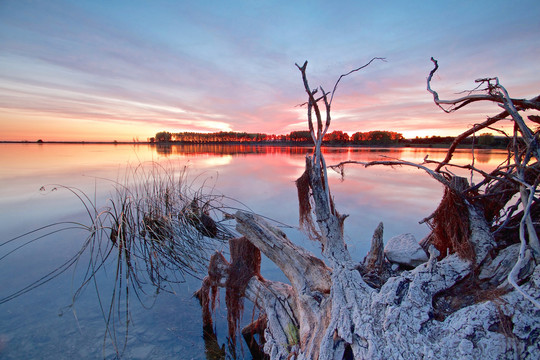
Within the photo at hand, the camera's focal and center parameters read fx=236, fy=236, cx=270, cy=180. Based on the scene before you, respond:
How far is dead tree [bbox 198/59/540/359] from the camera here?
1.33 metres

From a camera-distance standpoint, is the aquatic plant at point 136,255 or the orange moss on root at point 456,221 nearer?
the orange moss on root at point 456,221

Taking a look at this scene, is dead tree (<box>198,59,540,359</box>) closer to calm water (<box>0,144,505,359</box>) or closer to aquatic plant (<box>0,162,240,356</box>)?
calm water (<box>0,144,505,359</box>)

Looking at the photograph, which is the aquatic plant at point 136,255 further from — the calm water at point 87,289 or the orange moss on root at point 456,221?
the orange moss on root at point 456,221

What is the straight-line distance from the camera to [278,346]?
1996 mm

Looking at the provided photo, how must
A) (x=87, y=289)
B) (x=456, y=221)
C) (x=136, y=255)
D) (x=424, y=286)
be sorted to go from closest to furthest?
(x=424, y=286), (x=456, y=221), (x=87, y=289), (x=136, y=255)

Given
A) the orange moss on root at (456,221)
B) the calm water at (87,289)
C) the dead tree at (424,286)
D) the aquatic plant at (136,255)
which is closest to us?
the dead tree at (424,286)

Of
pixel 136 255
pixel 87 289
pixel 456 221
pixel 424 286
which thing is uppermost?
pixel 456 221

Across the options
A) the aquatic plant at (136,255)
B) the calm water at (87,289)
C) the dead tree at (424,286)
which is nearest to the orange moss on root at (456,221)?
the dead tree at (424,286)

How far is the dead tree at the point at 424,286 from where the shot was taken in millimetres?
1333

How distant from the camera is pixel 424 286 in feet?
5.51

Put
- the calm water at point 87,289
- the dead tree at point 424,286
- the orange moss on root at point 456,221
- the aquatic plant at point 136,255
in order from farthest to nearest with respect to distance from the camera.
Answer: the aquatic plant at point 136,255
the calm water at point 87,289
the orange moss on root at point 456,221
the dead tree at point 424,286

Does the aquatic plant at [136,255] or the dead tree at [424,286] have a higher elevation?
the dead tree at [424,286]

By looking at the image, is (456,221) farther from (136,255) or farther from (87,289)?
(87,289)

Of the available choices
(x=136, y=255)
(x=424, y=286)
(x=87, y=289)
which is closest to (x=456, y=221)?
(x=424, y=286)
